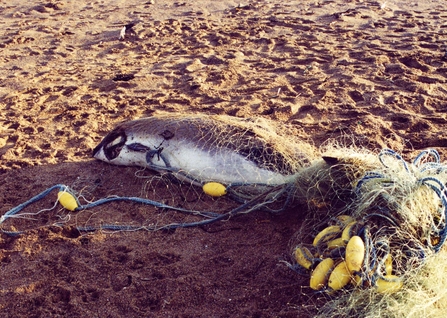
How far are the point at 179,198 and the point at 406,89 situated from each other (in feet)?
10.5

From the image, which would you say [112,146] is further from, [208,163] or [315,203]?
[315,203]

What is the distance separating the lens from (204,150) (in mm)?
4207

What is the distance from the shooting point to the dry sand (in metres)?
3.21

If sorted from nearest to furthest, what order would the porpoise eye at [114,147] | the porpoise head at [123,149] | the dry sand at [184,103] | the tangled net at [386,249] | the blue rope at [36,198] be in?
the tangled net at [386,249] → the dry sand at [184,103] → the blue rope at [36,198] → the porpoise head at [123,149] → the porpoise eye at [114,147]

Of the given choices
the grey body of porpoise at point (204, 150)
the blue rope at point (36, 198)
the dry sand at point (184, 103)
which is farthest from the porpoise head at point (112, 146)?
the blue rope at point (36, 198)

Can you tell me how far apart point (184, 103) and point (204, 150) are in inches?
73.9

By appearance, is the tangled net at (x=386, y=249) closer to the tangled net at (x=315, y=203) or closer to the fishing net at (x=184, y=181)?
the tangled net at (x=315, y=203)

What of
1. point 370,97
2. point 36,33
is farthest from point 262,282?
point 36,33

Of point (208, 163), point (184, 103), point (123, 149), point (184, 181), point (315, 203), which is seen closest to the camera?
point (315, 203)

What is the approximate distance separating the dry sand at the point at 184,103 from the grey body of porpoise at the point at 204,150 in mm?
227

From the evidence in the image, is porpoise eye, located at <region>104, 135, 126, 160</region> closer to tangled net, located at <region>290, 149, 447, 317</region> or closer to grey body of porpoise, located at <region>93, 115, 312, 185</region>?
grey body of porpoise, located at <region>93, 115, 312, 185</region>

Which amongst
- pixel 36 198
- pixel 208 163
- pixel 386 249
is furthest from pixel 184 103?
pixel 386 249

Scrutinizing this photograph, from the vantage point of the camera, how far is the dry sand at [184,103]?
3.21 meters

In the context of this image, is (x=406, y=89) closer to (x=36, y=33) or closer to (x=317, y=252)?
(x=317, y=252)
